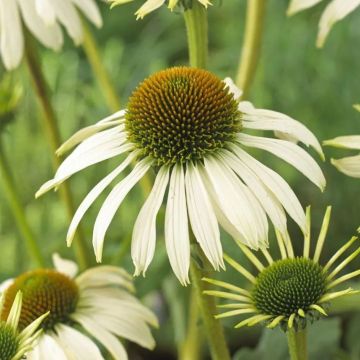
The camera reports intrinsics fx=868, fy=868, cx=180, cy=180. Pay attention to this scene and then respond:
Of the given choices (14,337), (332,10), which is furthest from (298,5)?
(14,337)

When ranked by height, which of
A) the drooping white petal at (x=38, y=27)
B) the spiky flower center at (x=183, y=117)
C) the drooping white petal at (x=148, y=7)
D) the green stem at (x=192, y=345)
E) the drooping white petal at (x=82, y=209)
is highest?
the drooping white petal at (x=38, y=27)

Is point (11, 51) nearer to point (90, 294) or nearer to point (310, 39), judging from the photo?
point (90, 294)

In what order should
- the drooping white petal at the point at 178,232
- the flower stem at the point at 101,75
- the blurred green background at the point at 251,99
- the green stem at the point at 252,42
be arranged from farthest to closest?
1. the blurred green background at the point at 251,99
2. the flower stem at the point at 101,75
3. the green stem at the point at 252,42
4. the drooping white petal at the point at 178,232

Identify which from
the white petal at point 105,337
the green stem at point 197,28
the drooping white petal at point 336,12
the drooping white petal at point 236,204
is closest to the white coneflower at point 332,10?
the drooping white petal at point 336,12

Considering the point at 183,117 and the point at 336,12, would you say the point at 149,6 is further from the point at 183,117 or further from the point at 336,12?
the point at 336,12

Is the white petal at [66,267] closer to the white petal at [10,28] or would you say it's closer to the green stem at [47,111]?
the green stem at [47,111]
